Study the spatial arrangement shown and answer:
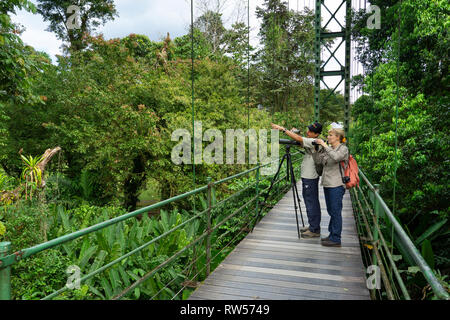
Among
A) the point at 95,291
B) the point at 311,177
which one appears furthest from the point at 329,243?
the point at 95,291

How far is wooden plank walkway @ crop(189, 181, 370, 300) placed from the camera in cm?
281

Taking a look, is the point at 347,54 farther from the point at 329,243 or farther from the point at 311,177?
the point at 329,243

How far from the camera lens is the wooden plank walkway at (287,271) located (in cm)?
281

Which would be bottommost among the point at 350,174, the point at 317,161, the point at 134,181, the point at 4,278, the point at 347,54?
the point at 134,181

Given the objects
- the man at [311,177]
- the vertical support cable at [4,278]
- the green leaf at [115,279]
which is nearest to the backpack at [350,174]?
the man at [311,177]

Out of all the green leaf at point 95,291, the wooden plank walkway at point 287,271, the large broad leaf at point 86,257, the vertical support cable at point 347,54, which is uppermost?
the vertical support cable at point 347,54

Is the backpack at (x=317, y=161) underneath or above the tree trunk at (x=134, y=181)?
above

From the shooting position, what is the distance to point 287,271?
3299 millimetres

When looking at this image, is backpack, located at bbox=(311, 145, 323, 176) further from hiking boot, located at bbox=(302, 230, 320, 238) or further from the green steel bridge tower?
the green steel bridge tower

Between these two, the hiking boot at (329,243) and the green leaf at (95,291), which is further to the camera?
the hiking boot at (329,243)

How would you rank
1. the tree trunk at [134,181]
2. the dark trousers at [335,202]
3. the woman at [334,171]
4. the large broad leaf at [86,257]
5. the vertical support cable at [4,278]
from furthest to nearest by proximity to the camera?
the tree trunk at [134,181]
the large broad leaf at [86,257]
the dark trousers at [335,202]
the woman at [334,171]
the vertical support cable at [4,278]

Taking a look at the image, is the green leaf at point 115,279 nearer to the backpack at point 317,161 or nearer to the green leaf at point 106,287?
the green leaf at point 106,287

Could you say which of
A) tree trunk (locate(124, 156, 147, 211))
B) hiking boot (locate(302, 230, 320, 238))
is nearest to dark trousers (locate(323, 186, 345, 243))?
hiking boot (locate(302, 230, 320, 238))
